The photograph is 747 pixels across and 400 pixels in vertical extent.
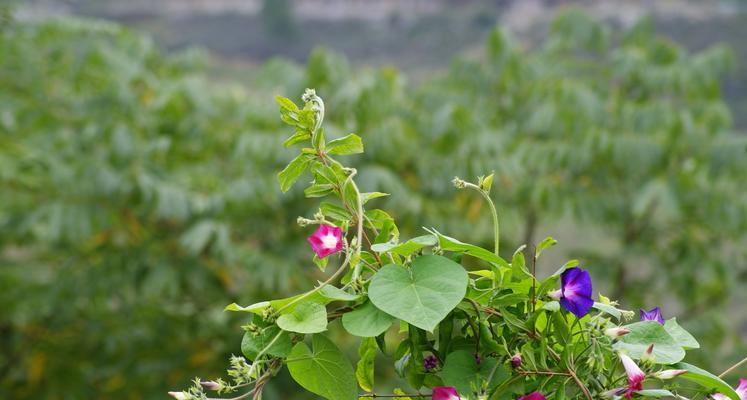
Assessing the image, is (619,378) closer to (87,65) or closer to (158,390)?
(158,390)

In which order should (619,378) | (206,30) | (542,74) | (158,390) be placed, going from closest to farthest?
(619,378) → (158,390) → (542,74) → (206,30)

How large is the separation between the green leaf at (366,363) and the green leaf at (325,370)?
69 mm

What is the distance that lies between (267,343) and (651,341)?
0.30 m

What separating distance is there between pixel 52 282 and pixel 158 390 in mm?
640

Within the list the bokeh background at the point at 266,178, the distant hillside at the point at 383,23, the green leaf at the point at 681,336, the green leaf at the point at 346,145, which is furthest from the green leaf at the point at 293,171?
the distant hillside at the point at 383,23

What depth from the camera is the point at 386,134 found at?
289 centimetres

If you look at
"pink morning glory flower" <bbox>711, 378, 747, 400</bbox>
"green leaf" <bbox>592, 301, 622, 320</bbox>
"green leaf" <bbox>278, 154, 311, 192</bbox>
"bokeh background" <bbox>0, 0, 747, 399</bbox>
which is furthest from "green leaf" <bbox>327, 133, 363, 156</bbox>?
"bokeh background" <bbox>0, 0, 747, 399</bbox>

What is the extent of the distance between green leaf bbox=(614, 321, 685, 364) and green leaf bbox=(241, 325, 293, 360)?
25 cm

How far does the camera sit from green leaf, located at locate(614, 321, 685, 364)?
0.57m

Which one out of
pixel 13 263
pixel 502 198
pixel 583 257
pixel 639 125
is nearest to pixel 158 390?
pixel 13 263

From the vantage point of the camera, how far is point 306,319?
22.1 inches

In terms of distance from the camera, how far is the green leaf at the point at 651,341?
571 mm

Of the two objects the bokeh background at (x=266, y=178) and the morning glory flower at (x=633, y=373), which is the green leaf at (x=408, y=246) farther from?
the bokeh background at (x=266, y=178)

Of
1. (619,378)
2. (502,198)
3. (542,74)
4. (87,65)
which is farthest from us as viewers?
(542,74)
